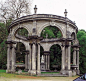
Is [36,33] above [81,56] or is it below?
above

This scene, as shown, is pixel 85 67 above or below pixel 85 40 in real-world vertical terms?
below

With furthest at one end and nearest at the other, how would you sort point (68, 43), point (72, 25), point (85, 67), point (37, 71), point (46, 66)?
point (85, 67) → point (46, 66) → point (72, 25) → point (68, 43) → point (37, 71)

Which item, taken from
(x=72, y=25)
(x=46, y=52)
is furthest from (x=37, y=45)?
(x=46, y=52)

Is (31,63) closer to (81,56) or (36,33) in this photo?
(36,33)

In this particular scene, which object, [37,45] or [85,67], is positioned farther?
[85,67]

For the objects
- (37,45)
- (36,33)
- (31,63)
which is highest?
(36,33)

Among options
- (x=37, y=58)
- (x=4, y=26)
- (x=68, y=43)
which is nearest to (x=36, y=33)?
(x=37, y=58)

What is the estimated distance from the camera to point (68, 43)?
21.0 m

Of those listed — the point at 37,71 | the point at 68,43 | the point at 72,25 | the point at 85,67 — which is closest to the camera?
the point at 37,71

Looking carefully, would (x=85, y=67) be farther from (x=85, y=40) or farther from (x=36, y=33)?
(x=36, y=33)

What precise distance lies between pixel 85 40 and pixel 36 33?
56.5ft

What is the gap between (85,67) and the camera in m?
32.7

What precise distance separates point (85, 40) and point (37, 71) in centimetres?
1818

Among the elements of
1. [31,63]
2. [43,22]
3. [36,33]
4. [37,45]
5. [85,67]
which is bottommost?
[85,67]
